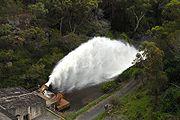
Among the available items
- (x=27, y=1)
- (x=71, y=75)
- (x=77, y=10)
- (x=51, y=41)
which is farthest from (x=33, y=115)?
(x=27, y=1)

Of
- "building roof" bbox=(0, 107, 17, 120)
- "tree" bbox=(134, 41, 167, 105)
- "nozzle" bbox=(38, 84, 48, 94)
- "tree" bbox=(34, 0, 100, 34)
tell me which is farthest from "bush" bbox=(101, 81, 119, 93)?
"tree" bbox=(34, 0, 100, 34)

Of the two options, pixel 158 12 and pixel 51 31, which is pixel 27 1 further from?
pixel 158 12

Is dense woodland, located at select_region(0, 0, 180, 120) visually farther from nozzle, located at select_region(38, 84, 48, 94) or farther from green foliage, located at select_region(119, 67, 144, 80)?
nozzle, located at select_region(38, 84, 48, 94)

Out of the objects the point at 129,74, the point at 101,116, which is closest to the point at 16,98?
the point at 101,116

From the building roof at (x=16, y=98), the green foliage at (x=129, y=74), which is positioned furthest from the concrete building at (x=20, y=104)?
the green foliage at (x=129, y=74)

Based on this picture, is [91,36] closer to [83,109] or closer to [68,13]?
[68,13]

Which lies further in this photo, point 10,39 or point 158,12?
point 158,12
